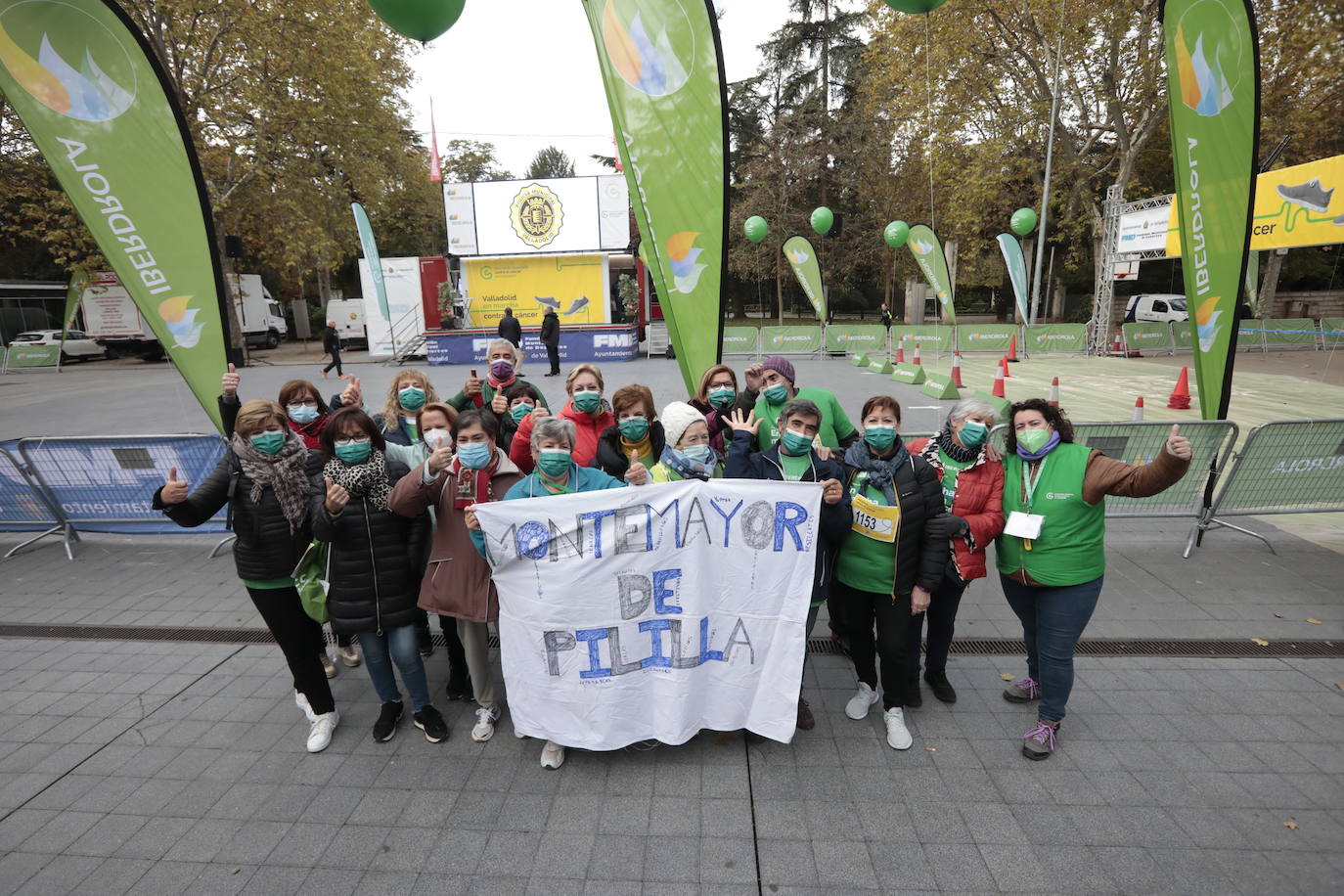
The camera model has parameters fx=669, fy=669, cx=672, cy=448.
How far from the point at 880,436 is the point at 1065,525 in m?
0.92

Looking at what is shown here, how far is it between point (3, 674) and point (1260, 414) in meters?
16.2

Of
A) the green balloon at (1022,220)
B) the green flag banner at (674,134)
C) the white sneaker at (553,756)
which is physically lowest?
the white sneaker at (553,756)

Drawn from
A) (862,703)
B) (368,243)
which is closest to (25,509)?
(862,703)

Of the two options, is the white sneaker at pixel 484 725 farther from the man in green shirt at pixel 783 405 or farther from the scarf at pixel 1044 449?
the scarf at pixel 1044 449

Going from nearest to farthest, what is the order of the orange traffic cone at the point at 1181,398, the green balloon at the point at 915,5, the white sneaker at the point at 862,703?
the white sneaker at the point at 862,703
the green balloon at the point at 915,5
the orange traffic cone at the point at 1181,398

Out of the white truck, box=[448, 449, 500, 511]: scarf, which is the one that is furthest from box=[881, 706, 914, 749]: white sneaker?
the white truck

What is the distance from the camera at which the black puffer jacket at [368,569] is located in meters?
3.21

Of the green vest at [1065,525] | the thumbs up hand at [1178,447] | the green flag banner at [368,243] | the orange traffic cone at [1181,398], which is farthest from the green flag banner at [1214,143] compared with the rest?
the green flag banner at [368,243]

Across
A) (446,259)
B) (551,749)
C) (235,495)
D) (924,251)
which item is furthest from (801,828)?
(446,259)

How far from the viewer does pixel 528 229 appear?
24281mm

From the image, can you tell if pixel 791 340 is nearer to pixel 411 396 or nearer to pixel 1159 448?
pixel 1159 448

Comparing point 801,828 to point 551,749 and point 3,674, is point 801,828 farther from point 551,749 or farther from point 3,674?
point 3,674

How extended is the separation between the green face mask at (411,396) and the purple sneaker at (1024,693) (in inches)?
163

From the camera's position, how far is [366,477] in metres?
3.18
